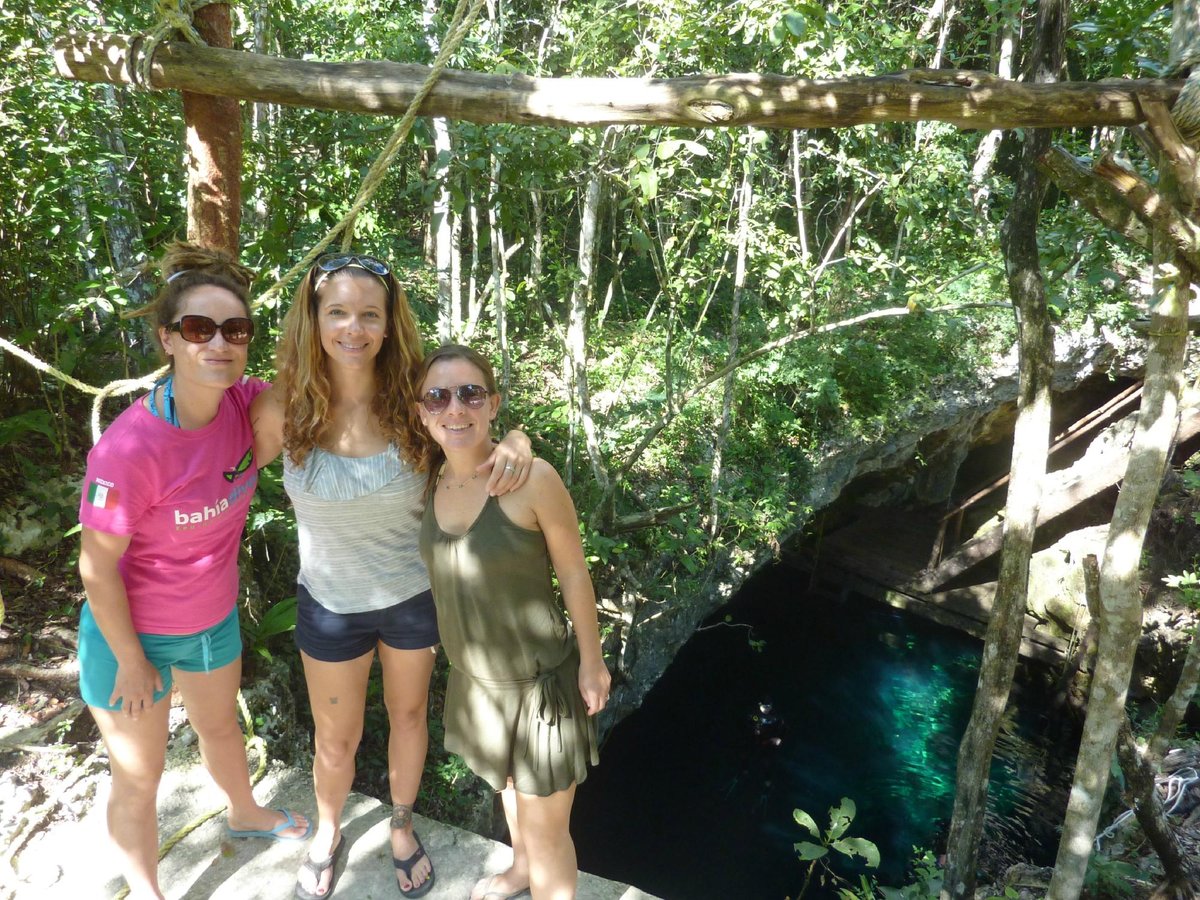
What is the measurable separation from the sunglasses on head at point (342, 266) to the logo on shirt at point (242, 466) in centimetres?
49

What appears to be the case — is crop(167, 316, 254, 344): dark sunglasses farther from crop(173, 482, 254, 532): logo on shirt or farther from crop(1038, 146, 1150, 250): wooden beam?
crop(1038, 146, 1150, 250): wooden beam

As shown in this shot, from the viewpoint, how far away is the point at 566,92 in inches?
76.5

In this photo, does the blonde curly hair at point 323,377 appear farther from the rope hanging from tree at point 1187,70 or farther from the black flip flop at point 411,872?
the rope hanging from tree at point 1187,70

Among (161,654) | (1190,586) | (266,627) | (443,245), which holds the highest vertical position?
(443,245)

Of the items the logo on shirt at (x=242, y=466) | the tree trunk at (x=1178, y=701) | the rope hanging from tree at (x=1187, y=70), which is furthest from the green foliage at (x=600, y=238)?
→ the tree trunk at (x=1178, y=701)

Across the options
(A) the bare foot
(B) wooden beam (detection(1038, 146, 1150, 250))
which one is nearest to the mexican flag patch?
(A) the bare foot

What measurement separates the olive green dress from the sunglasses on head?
608 millimetres

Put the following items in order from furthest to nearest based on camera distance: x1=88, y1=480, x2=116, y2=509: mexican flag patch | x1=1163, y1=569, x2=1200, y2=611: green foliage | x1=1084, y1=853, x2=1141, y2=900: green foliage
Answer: x1=1163, y1=569, x2=1200, y2=611: green foliage < x1=1084, y1=853, x2=1141, y2=900: green foliage < x1=88, y1=480, x2=116, y2=509: mexican flag patch

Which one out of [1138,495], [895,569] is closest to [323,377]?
[1138,495]

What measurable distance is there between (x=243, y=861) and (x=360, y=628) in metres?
1.02

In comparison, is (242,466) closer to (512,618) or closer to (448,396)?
(448,396)

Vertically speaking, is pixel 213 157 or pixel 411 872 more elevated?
pixel 213 157

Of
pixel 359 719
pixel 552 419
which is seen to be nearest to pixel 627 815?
pixel 552 419

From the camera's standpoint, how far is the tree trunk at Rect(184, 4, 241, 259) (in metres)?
2.12
